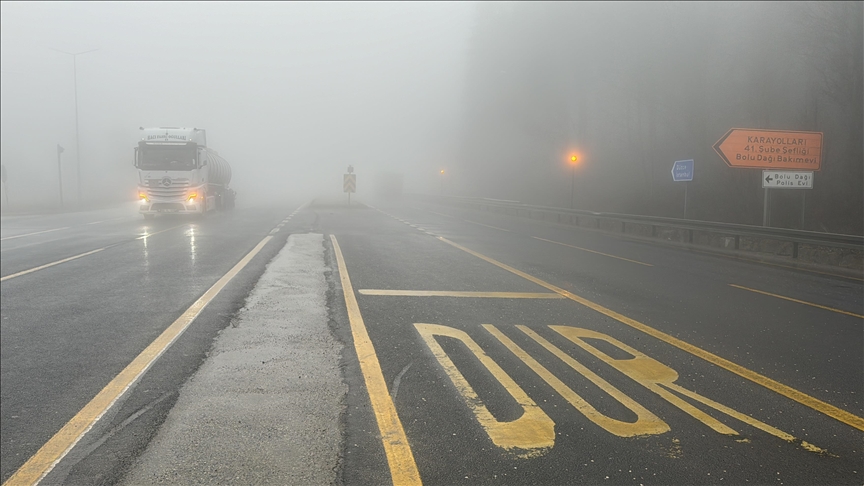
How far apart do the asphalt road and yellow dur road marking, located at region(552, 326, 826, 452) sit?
2 cm

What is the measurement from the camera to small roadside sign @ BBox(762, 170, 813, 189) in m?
17.2

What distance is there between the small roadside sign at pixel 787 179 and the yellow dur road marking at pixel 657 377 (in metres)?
14.7

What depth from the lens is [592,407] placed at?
3982 mm

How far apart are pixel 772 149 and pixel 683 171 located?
3.55 m

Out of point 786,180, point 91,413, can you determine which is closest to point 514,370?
point 91,413

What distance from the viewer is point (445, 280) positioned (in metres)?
9.51

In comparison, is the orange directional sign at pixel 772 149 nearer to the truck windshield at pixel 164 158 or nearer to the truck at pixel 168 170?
the truck at pixel 168 170

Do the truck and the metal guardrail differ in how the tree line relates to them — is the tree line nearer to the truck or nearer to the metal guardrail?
the metal guardrail

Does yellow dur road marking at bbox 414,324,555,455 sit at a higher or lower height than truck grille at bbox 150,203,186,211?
lower

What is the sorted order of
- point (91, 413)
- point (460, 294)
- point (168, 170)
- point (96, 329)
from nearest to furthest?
point (91, 413)
point (96, 329)
point (460, 294)
point (168, 170)

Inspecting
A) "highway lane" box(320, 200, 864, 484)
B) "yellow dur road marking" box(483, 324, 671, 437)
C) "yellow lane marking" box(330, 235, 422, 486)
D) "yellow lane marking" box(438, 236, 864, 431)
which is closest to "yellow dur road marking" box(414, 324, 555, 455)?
"highway lane" box(320, 200, 864, 484)

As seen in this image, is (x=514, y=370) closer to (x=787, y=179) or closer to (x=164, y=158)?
(x=787, y=179)

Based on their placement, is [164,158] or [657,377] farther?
[164,158]

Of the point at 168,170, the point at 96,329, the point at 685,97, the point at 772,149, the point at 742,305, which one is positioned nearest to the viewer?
the point at 96,329
